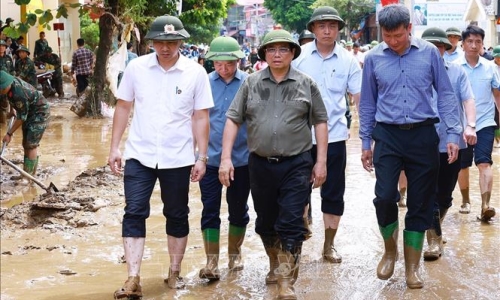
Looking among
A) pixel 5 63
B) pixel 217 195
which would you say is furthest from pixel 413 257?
pixel 5 63

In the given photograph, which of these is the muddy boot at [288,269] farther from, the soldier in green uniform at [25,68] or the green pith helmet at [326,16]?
the soldier in green uniform at [25,68]

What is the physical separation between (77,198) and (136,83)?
145 inches

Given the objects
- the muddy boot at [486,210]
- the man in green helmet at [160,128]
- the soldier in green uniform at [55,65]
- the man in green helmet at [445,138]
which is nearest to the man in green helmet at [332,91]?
the man in green helmet at [445,138]

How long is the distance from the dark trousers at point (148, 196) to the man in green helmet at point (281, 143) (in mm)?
308

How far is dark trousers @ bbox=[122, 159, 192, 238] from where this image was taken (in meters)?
5.73

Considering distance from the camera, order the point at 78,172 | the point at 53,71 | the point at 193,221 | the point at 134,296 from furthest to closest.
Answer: the point at 53,71 → the point at 78,172 → the point at 193,221 → the point at 134,296

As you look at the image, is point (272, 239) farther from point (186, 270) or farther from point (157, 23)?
point (157, 23)

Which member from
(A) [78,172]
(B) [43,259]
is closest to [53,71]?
(A) [78,172]

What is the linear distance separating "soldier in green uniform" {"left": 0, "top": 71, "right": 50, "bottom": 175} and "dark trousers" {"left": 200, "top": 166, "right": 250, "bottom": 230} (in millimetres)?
5010

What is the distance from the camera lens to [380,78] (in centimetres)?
595

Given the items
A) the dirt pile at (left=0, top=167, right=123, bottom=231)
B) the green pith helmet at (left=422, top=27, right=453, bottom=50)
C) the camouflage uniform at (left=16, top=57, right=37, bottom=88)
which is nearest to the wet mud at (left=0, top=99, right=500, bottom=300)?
the dirt pile at (left=0, top=167, right=123, bottom=231)

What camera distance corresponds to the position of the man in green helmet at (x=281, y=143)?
571 cm

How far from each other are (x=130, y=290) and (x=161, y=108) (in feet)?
4.01

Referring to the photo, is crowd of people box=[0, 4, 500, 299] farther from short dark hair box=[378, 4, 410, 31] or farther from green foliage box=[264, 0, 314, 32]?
green foliage box=[264, 0, 314, 32]
